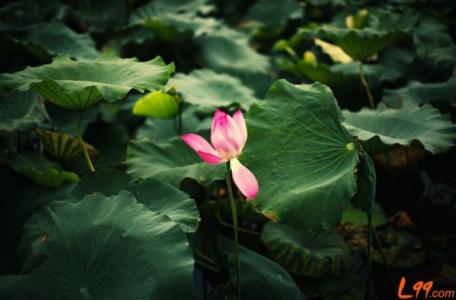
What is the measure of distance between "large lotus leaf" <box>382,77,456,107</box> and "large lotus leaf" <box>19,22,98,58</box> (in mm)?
1481

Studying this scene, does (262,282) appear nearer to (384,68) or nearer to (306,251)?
(306,251)

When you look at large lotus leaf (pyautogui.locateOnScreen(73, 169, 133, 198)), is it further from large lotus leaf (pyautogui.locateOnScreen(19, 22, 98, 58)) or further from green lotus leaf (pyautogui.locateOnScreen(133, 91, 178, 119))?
large lotus leaf (pyautogui.locateOnScreen(19, 22, 98, 58))

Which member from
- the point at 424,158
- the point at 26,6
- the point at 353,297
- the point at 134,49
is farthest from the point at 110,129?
the point at 424,158

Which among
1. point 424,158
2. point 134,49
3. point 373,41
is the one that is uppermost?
point 373,41

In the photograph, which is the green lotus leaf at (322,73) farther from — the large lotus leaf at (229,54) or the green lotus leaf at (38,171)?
the green lotus leaf at (38,171)

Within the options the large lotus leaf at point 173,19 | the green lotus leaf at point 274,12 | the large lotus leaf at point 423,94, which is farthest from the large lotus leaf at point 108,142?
the green lotus leaf at point 274,12

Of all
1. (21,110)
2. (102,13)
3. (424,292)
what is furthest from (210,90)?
(102,13)

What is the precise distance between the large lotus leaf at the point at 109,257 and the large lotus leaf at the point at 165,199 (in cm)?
17

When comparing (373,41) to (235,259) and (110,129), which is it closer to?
(235,259)

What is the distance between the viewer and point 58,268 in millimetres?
1107

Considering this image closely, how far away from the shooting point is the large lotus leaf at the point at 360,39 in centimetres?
185

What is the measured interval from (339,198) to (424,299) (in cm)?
71

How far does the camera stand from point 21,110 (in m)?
1.70

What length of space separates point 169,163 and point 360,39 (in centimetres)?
96
